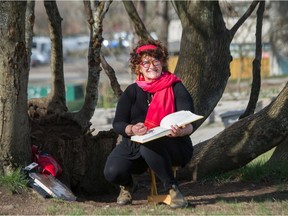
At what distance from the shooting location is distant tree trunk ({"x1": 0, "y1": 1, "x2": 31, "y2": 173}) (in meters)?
6.20

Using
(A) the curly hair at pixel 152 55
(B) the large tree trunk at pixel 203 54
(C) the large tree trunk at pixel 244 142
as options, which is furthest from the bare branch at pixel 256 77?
(A) the curly hair at pixel 152 55

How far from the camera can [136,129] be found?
18.2 ft

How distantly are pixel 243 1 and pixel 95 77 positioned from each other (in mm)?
15077

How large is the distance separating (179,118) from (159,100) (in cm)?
35

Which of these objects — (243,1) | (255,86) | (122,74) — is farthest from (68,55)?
(255,86)

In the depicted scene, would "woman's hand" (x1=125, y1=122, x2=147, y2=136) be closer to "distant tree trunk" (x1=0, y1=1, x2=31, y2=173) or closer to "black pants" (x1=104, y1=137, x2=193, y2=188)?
"black pants" (x1=104, y1=137, x2=193, y2=188)

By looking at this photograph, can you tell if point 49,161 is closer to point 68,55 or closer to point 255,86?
point 255,86

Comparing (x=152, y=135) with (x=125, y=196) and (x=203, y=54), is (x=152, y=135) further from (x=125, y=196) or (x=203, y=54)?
(x=203, y=54)

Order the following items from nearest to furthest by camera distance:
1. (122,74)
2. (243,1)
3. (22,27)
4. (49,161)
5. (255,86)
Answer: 1. (22,27)
2. (49,161)
3. (255,86)
4. (243,1)
5. (122,74)

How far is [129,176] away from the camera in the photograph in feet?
19.5

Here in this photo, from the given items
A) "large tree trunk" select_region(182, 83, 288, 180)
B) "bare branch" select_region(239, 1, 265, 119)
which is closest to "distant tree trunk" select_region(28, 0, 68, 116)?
"large tree trunk" select_region(182, 83, 288, 180)

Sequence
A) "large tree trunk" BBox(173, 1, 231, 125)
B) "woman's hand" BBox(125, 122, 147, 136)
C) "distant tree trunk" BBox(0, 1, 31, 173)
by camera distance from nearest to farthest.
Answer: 1. "woman's hand" BBox(125, 122, 147, 136)
2. "distant tree trunk" BBox(0, 1, 31, 173)
3. "large tree trunk" BBox(173, 1, 231, 125)

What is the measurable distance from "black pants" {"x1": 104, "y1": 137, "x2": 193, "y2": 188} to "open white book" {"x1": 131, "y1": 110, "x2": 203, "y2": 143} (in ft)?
0.57

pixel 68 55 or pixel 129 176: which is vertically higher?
pixel 129 176
